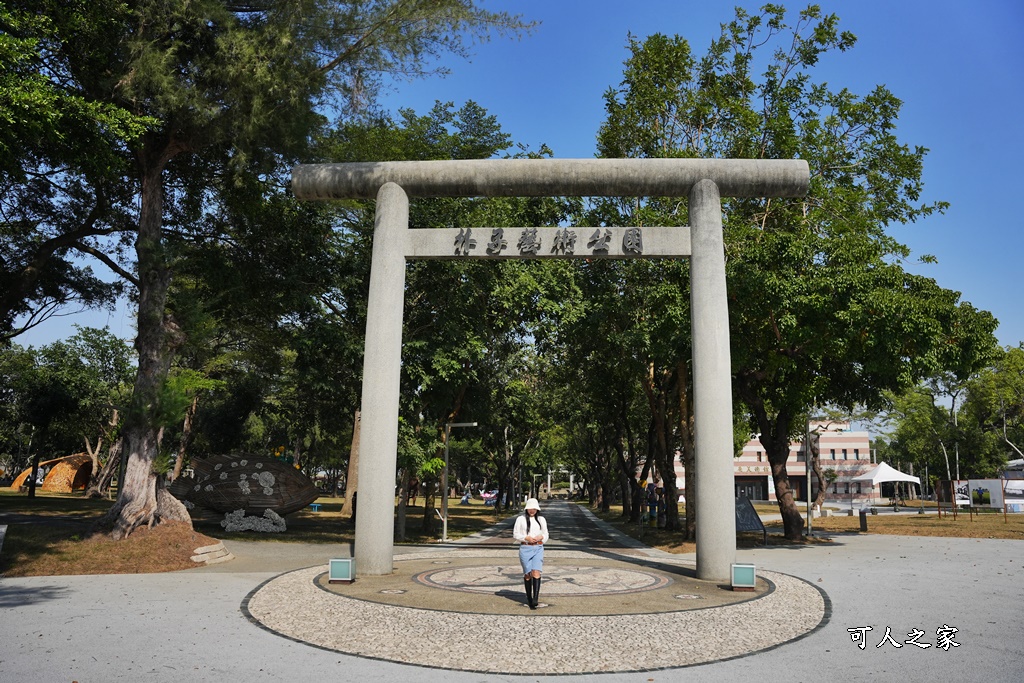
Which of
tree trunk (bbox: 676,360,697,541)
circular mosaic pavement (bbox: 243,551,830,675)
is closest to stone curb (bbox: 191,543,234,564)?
circular mosaic pavement (bbox: 243,551,830,675)

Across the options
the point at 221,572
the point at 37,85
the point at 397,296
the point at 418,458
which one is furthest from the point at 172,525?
the point at 37,85

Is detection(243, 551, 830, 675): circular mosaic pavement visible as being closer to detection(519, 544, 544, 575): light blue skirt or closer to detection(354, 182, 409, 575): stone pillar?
detection(519, 544, 544, 575): light blue skirt

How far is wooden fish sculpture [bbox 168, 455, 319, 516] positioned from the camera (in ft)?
77.9

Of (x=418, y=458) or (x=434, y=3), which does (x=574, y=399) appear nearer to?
(x=418, y=458)

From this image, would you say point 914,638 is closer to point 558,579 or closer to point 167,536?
point 558,579

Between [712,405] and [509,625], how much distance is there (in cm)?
568

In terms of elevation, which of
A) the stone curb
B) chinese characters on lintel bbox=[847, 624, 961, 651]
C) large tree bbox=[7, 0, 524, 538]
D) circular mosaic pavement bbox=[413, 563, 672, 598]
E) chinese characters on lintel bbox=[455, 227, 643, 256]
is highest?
large tree bbox=[7, 0, 524, 538]

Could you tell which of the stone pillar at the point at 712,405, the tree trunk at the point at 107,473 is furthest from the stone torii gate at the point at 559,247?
the tree trunk at the point at 107,473

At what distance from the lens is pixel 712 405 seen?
11891mm

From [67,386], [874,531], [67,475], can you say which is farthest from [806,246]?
[67,475]

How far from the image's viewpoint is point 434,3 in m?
Answer: 17.5

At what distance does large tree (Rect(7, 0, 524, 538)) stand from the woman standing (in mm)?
10777

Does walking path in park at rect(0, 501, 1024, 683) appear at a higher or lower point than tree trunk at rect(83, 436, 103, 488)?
lower

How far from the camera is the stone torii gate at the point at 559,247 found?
11.9 metres
